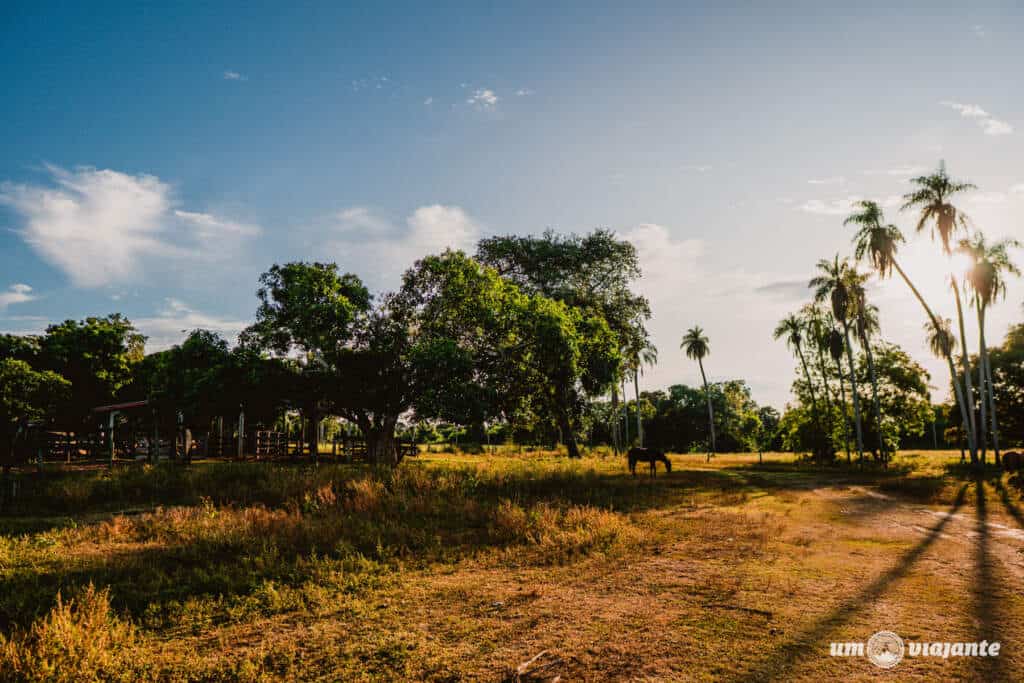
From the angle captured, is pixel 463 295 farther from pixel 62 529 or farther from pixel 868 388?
pixel 868 388

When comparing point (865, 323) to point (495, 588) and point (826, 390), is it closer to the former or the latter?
point (826, 390)

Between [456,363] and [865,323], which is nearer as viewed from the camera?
[456,363]

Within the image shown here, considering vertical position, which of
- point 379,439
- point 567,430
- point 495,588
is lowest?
point 495,588

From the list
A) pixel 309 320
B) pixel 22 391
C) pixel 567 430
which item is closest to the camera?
pixel 309 320

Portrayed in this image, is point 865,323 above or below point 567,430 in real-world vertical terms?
above

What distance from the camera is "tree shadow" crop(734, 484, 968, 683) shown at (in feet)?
18.4

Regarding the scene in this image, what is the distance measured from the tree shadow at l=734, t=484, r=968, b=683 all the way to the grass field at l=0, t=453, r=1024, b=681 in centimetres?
4

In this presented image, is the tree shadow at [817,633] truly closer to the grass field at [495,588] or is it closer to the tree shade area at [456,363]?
the grass field at [495,588]

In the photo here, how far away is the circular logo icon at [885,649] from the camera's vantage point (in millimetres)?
5855

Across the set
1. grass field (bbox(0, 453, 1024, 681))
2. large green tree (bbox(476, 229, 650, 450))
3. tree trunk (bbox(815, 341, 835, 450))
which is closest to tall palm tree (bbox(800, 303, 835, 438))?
tree trunk (bbox(815, 341, 835, 450))

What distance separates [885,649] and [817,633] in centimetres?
69

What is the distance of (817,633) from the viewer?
660 centimetres

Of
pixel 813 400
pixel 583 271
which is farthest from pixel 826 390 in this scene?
pixel 583 271

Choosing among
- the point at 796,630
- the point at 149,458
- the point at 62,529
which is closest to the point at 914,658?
the point at 796,630
